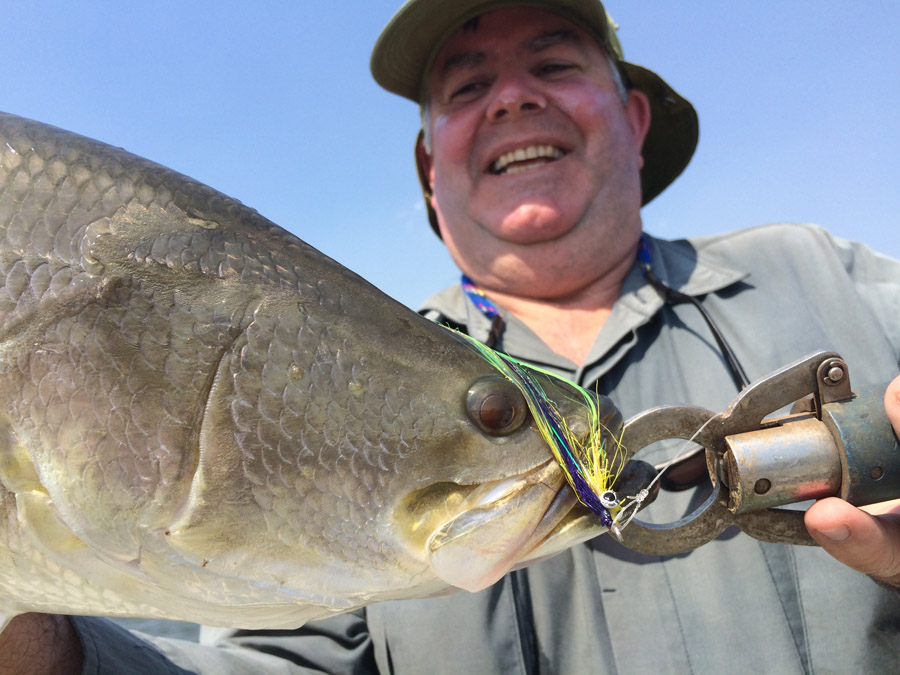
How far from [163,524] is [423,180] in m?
3.01

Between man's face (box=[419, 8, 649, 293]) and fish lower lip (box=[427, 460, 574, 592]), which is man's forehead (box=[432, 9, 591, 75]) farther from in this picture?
fish lower lip (box=[427, 460, 574, 592])

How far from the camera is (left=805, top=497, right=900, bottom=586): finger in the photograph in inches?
51.8

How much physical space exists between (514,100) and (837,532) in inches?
88.3

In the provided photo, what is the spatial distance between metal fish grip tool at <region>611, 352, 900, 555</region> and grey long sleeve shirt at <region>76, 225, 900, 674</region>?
79 cm

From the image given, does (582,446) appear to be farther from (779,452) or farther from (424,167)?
(424,167)

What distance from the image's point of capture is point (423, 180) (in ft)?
12.6

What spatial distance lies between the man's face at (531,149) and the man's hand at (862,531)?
165 centimetres

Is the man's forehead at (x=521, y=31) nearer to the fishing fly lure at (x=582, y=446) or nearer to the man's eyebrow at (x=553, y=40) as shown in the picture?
the man's eyebrow at (x=553, y=40)

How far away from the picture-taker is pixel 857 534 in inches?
53.2

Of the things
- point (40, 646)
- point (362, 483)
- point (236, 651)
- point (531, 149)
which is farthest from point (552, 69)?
point (40, 646)

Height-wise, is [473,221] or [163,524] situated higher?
[473,221]

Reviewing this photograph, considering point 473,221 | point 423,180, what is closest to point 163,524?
point 473,221

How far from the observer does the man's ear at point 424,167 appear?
3738 mm

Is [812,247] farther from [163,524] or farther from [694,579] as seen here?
[163,524]
